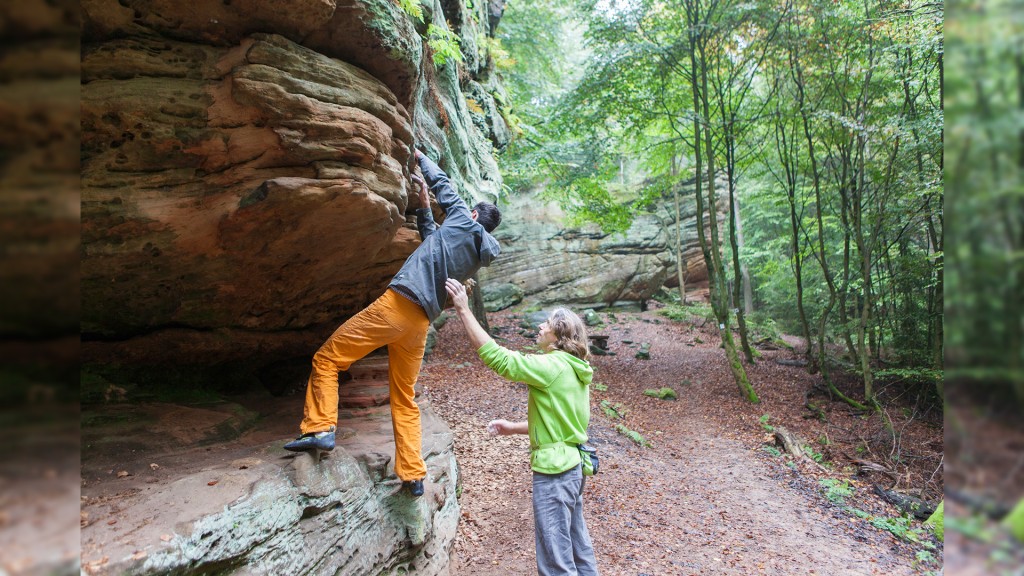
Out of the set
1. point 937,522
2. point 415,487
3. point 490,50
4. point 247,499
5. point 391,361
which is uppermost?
point 490,50

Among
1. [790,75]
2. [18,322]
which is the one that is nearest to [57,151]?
[18,322]

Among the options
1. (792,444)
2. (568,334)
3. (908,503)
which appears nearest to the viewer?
(568,334)

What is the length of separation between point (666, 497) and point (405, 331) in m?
4.99

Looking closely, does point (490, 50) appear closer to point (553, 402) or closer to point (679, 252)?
point (553, 402)

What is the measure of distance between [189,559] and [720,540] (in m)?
5.47

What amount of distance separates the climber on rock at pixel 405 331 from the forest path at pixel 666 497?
178 centimetres

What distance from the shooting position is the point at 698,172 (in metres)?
13.4

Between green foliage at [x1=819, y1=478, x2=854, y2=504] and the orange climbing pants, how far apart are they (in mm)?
6647

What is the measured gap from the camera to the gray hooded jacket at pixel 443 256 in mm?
3752

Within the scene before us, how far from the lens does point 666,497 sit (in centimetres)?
698

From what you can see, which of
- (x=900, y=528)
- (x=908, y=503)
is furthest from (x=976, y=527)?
(x=908, y=503)

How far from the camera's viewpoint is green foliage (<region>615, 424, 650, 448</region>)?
906cm

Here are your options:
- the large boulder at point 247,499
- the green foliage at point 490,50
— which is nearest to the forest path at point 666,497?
the large boulder at point 247,499

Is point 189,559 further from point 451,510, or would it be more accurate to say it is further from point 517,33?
point 517,33
